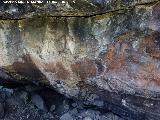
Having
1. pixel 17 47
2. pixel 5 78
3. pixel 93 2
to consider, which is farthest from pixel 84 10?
pixel 5 78

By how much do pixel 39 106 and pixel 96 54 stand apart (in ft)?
2.99

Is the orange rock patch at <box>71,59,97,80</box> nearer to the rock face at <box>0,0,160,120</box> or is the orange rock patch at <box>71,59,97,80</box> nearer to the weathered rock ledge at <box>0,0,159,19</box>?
the rock face at <box>0,0,160,120</box>

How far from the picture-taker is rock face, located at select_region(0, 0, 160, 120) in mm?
2293

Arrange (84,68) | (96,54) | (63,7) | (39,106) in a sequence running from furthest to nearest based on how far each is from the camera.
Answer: (39,106) → (84,68) → (96,54) → (63,7)

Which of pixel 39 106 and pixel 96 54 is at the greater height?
pixel 96 54

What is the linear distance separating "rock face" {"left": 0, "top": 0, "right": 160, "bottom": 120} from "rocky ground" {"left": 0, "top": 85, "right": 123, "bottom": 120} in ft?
0.44

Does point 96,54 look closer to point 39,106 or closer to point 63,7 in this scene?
point 63,7

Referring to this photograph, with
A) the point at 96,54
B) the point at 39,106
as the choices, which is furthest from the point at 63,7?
the point at 39,106

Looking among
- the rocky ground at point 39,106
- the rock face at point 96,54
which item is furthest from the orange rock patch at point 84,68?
the rocky ground at point 39,106

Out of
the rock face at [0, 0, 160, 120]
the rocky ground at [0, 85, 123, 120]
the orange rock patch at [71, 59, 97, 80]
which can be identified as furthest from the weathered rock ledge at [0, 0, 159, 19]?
the rocky ground at [0, 85, 123, 120]

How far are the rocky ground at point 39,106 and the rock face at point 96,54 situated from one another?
0.14 m

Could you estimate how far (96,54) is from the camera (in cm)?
252

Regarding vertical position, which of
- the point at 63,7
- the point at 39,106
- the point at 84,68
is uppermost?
the point at 63,7

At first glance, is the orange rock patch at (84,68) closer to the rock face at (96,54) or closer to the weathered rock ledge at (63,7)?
the rock face at (96,54)
